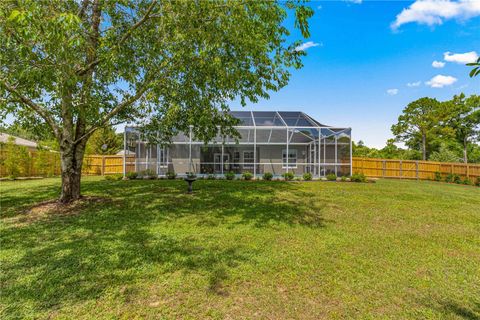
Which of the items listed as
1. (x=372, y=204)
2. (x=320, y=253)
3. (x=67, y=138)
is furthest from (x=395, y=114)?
(x=67, y=138)

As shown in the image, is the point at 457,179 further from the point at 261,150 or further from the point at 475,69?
the point at 475,69

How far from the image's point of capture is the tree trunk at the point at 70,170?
21.7 ft

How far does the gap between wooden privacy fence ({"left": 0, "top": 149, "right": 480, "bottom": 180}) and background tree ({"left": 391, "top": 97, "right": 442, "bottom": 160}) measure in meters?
10.5

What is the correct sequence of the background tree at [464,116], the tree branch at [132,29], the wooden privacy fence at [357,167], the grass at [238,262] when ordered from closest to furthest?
1. the grass at [238,262]
2. the tree branch at [132,29]
3. the wooden privacy fence at [357,167]
4. the background tree at [464,116]

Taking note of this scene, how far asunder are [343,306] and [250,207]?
173 inches

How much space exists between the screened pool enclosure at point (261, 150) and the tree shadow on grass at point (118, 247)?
7.14 m

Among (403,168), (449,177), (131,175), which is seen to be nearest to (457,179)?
(449,177)

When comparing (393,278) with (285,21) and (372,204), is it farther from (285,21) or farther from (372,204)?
(285,21)

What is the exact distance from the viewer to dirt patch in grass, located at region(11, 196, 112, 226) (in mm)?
5562

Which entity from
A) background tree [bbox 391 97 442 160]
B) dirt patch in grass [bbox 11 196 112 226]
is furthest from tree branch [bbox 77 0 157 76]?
background tree [bbox 391 97 442 160]

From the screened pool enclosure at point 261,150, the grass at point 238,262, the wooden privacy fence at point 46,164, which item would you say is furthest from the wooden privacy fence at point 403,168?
the wooden privacy fence at point 46,164

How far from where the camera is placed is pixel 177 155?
1614 cm

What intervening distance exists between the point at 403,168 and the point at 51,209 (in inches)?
822

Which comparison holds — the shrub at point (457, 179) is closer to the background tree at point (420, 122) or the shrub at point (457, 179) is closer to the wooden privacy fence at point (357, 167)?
the wooden privacy fence at point (357, 167)
